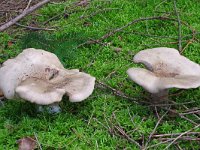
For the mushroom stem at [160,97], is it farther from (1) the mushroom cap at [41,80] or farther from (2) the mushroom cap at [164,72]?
(1) the mushroom cap at [41,80]

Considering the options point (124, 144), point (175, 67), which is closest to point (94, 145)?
point (124, 144)

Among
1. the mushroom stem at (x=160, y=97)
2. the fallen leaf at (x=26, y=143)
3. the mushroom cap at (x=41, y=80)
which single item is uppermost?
the mushroom cap at (x=41, y=80)

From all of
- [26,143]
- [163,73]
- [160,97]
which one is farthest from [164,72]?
[26,143]

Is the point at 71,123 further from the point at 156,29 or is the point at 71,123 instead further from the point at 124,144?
the point at 156,29

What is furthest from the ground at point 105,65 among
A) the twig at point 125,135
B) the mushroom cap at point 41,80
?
the mushroom cap at point 41,80

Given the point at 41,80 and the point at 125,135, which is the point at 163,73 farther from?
the point at 41,80

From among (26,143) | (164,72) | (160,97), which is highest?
(164,72)

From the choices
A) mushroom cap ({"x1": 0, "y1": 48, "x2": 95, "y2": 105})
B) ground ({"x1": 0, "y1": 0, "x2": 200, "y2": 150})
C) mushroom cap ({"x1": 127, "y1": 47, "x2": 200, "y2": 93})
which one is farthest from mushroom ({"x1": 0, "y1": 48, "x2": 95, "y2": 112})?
mushroom cap ({"x1": 127, "y1": 47, "x2": 200, "y2": 93})

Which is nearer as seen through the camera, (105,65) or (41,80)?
(41,80)
